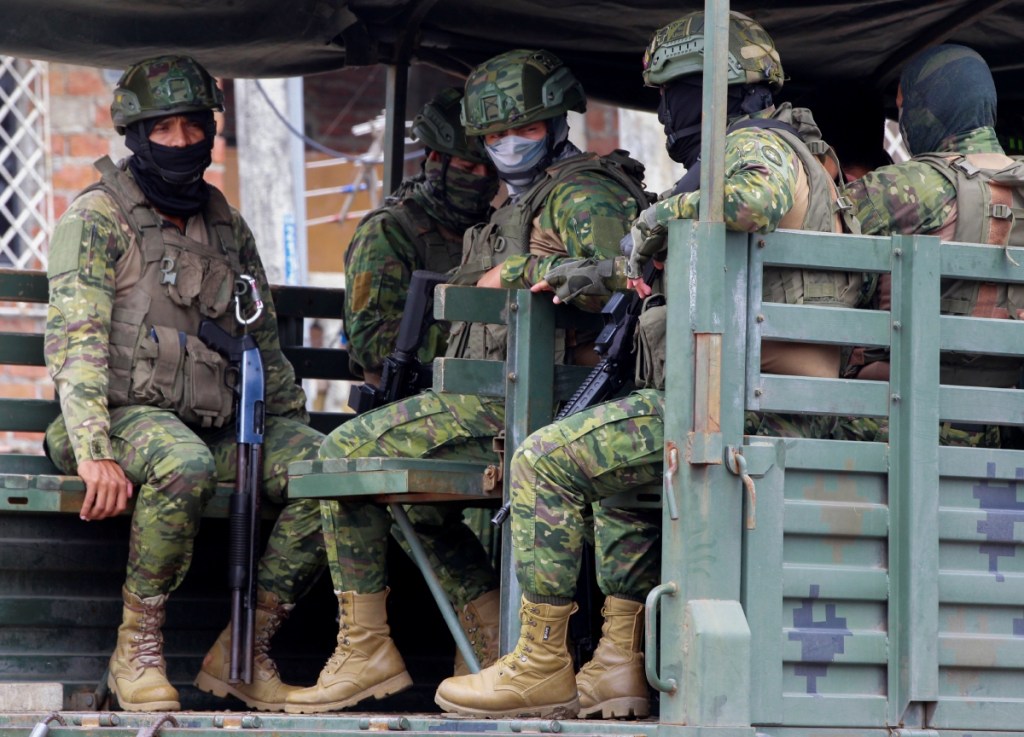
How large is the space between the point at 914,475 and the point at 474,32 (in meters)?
3.00

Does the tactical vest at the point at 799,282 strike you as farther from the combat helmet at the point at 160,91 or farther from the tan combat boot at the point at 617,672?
the combat helmet at the point at 160,91

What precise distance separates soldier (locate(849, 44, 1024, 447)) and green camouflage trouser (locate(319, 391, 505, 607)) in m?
1.14

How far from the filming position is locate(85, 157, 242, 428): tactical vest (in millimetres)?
5492

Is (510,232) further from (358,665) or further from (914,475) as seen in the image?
(914,475)

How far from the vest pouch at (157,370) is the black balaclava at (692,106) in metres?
1.86

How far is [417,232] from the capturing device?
6090mm

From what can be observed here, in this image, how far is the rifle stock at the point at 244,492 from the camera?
529cm

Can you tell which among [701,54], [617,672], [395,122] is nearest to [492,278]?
[701,54]

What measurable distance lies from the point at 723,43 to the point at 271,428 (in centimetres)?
255

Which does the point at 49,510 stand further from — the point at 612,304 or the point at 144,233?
the point at 612,304

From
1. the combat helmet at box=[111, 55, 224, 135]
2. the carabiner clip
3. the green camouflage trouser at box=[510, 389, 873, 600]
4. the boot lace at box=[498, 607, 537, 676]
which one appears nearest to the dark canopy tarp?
the combat helmet at box=[111, 55, 224, 135]

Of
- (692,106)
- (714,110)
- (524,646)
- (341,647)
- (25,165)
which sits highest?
(25,165)

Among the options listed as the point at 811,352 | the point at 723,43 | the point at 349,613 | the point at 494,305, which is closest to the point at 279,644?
the point at 349,613

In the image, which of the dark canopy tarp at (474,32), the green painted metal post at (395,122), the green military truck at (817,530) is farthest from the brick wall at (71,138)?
the green military truck at (817,530)
